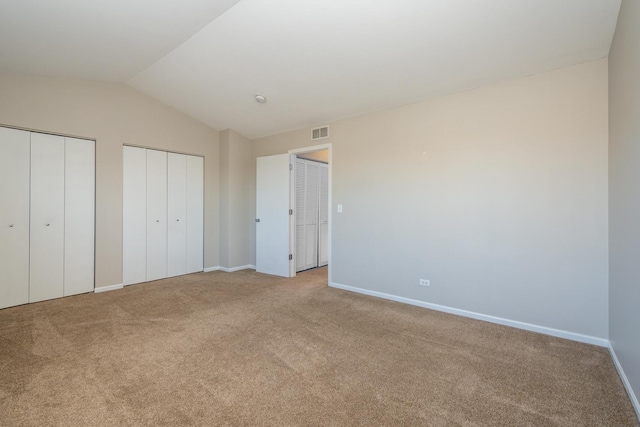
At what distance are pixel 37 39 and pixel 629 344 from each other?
542 centimetres

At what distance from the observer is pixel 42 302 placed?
3.80 meters

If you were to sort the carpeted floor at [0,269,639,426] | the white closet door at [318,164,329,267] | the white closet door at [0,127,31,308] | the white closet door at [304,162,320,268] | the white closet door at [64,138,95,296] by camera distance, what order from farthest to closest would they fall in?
the white closet door at [318,164,329,267] → the white closet door at [304,162,320,268] → the white closet door at [64,138,95,296] → the white closet door at [0,127,31,308] → the carpeted floor at [0,269,639,426]

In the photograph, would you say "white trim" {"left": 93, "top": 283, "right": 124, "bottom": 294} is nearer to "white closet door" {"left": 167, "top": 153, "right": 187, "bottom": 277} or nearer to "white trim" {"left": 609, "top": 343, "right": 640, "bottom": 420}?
"white closet door" {"left": 167, "top": 153, "right": 187, "bottom": 277}

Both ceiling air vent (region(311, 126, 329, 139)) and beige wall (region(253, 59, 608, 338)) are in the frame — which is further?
ceiling air vent (region(311, 126, 329, 139))

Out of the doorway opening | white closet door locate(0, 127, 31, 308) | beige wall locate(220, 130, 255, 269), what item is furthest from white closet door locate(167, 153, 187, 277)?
white closet door locate(0, 127, 31, 308)

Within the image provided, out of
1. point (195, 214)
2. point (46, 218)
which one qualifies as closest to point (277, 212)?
point (195, 214)

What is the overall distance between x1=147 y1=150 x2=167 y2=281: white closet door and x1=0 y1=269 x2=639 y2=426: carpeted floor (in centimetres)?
138

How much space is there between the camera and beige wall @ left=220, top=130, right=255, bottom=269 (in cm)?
554

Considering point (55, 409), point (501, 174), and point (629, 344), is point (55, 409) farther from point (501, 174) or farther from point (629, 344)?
point (501, 174)

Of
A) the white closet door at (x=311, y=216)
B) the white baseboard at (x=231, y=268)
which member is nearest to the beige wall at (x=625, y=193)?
the white closet door at (x=311, y=216)

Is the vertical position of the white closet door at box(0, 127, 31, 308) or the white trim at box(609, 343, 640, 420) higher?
the white closet door at box(0, 127, 31, 308)

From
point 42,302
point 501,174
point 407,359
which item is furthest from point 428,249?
point 42,302

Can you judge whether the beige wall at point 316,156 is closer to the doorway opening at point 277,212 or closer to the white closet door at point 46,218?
the doorway opening at point 277,212

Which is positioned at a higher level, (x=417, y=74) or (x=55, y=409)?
(x=417, y=74)
